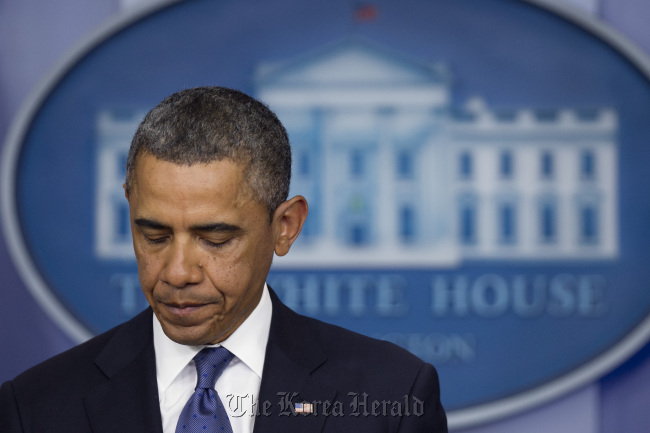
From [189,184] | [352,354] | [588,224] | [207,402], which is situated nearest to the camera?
[189,184]

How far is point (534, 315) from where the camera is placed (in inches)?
91.4

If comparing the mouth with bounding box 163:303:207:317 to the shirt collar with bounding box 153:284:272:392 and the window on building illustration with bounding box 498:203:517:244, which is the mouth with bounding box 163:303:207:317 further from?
the window on building illustration with bounding box 498:203:517:244

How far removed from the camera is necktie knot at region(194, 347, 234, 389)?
1.18m

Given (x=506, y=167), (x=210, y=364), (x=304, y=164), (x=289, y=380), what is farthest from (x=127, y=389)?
(x=506, y=167)

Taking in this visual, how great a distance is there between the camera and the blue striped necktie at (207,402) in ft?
3.77

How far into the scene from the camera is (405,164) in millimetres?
2352

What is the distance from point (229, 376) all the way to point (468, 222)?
1.26 m

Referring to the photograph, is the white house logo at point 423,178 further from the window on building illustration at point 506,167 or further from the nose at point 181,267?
the nose at point 181,267

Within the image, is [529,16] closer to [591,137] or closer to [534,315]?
[591,137]

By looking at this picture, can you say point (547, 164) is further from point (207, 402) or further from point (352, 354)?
point (207, 402)

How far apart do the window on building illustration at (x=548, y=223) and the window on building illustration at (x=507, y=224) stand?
8 cm

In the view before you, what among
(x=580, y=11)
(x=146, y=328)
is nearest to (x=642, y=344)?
(x=580, y=11)

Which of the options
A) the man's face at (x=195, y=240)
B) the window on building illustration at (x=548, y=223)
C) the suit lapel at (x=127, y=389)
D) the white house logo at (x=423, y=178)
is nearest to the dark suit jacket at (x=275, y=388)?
the suit lapel at (x=127, y=389)

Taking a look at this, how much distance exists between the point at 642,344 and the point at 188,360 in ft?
5.01
